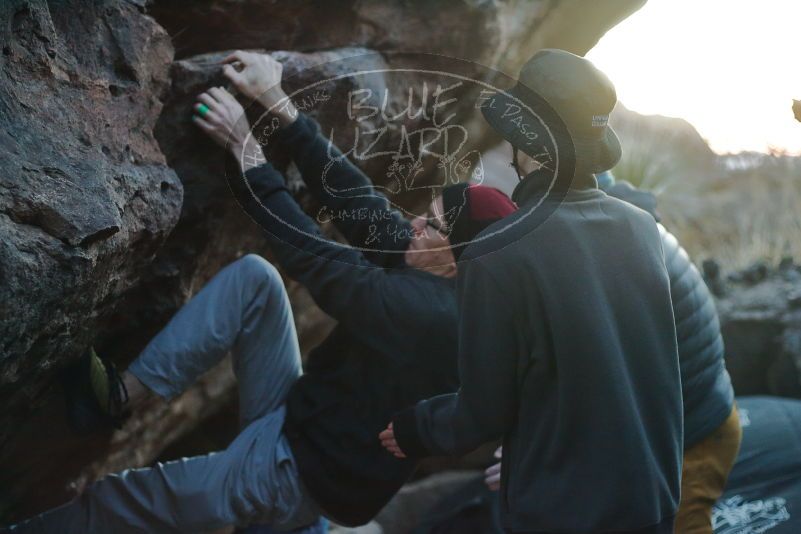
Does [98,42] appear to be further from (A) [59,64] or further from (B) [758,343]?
(B) [758,343]

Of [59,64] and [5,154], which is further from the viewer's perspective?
[59,64]

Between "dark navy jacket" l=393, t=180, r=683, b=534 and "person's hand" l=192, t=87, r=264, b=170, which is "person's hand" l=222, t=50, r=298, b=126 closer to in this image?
"person's hand" l=192, t=87, r=264, b=170

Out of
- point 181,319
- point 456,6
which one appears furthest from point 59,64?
point 456,6

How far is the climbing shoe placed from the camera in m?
2.44

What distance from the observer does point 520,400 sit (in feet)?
6.20

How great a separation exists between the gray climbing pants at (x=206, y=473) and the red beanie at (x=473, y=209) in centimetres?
78

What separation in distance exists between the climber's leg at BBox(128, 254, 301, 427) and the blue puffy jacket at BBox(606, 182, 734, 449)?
133cm

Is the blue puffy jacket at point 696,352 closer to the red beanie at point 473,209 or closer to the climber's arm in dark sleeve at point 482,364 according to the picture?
the red beanie at point 473,209

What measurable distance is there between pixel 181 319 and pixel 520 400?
1285mm

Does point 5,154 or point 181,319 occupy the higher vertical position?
point 5,154

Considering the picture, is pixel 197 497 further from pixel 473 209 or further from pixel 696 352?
pixel 696 352

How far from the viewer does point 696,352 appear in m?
2.54

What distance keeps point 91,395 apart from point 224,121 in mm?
972

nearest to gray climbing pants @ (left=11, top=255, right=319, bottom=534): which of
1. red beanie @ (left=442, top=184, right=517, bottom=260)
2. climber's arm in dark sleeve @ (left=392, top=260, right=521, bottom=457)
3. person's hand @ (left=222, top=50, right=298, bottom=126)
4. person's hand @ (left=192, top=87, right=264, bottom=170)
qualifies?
person's hand @ (left=192, top=87, right=264, bottom=170)
